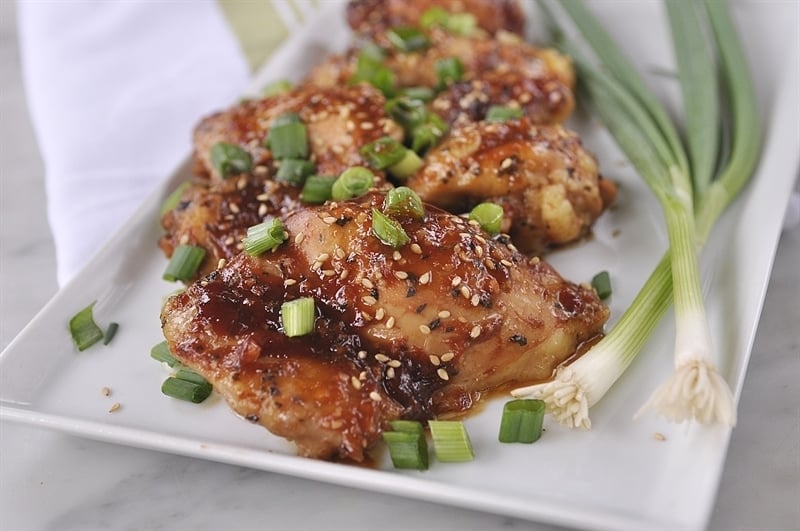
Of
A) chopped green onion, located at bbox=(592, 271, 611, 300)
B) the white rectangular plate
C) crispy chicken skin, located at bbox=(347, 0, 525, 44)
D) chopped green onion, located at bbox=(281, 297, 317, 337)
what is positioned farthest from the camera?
crispy chicken skin, located at bbox=(347, 0, 525, 44)

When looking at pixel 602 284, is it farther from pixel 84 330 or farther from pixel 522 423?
pixel 84 330

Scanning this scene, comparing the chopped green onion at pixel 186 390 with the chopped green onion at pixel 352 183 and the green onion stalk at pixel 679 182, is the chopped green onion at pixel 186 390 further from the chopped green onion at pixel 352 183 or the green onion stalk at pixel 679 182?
the green onion stalk at pixel 679 182

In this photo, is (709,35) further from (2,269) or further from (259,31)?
(2,269)

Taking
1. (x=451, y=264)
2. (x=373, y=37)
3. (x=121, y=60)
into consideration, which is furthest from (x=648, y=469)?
(x=121, y=60)

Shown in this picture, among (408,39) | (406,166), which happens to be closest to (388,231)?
(406,166)

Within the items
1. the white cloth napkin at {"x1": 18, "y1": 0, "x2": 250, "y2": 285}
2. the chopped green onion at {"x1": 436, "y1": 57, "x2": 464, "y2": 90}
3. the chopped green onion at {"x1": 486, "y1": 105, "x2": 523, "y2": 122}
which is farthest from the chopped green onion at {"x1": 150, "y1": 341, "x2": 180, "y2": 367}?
the chopped green onion at {"x1": 436, "y1": 57, "x2": 464, "y2": 90}

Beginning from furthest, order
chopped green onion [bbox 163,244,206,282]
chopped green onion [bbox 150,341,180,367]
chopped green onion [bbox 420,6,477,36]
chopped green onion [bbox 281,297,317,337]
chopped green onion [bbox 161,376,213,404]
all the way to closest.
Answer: chopped green onion [bbox 420,6,477,36] < chopped green onion [bbox 163,244,206,282] < chopped green onion [bbox 150,341,180,367] < chopped green onion [bbox 161,376,213,404] < chopped green onion [bbox 281,297,317,337]

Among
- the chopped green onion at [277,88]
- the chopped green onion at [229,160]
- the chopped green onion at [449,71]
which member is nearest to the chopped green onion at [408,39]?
the chopped green onion at [449,71]

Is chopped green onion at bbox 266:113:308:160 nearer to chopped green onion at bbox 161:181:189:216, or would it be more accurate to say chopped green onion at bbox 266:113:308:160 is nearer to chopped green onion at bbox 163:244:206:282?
chopped green onion at bbox 161:181:189:216

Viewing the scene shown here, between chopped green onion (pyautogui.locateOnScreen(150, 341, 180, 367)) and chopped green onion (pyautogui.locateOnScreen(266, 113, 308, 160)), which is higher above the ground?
chopped green onion (pyautogui.locateOnScreen(266, 113, 308, 160))
